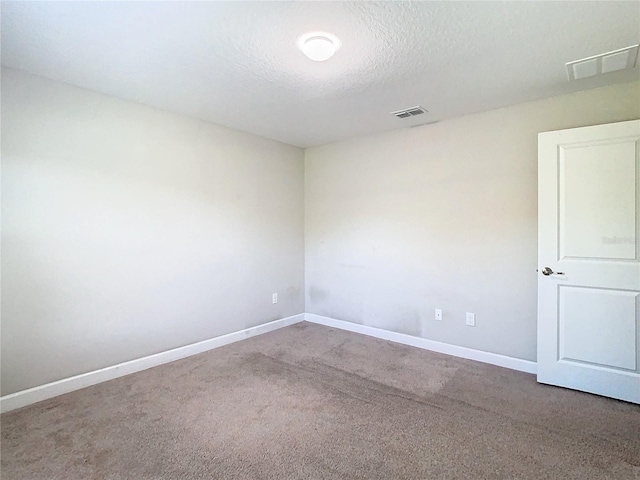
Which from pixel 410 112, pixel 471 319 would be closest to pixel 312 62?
pixel 410 112

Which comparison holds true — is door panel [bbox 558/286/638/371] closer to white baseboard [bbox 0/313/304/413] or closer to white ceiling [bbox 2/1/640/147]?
white ceiling [bbox 2/1/640/147]

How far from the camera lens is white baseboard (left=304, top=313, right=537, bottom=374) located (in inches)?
122

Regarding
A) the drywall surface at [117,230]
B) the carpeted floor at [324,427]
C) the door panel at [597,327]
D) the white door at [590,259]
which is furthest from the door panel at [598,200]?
the drywall surface at [117,230]

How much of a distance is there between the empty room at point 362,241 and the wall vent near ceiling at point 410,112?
4cm

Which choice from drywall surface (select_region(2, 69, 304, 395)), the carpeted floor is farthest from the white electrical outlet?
drywall surface (select_region(2, 69, 304, 395))

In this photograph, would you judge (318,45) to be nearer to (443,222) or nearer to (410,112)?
(410,112)

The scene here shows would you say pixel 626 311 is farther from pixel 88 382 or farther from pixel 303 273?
pixel 88 382

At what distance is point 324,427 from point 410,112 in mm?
2812

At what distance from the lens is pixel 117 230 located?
2961 millimetres

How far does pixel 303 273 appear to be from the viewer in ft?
15.8

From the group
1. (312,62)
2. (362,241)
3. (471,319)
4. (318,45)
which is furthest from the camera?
(362,241)

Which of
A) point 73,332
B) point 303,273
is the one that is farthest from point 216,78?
point 303,273

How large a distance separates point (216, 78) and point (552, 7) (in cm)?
215

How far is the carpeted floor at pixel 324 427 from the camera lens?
1813 millimetres
